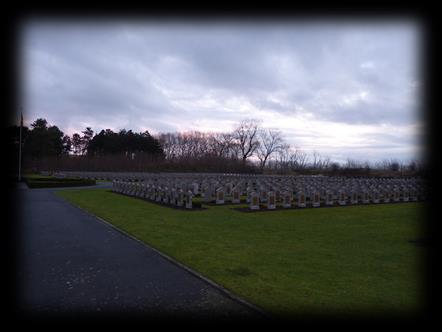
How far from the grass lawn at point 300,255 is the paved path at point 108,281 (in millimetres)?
475

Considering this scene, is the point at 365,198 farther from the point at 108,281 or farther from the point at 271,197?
the point at 108,281

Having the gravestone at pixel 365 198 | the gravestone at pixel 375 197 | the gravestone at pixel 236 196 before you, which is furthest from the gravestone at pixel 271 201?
the gravestone at pixel 375 197

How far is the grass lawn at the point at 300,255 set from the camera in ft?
14.7

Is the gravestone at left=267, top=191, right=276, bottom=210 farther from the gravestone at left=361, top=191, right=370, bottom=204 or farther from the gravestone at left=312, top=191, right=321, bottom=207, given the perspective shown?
the gravestone at left=361, top=191, right=370, bottom=204

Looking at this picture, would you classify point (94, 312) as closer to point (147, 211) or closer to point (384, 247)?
point (384, 247)

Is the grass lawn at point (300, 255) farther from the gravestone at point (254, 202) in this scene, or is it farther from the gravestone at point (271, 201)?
the gravestone at point (271, 201)

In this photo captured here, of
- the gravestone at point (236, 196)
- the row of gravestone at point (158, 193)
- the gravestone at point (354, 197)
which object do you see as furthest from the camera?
the gravestone at point (354, 197)

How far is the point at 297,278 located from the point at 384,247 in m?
3.50

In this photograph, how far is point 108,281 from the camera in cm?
514

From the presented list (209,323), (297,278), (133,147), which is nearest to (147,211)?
(297,278)

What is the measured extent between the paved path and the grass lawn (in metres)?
0.48

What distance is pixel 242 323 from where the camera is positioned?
3725 millimetres

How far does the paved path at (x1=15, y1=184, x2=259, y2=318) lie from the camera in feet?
13.5

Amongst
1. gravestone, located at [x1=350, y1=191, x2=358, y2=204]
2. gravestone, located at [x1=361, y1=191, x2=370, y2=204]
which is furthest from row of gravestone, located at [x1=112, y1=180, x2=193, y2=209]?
gravestone, located at [x1=361, y1=191, x2=370, y2=204]
